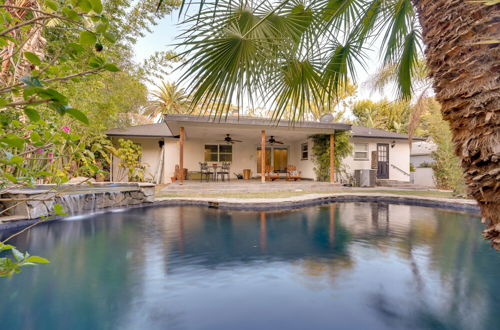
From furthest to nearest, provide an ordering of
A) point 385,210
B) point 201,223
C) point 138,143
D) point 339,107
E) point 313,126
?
point 339,107
point 138,143
point 313,126
point 385,210
point 201,223

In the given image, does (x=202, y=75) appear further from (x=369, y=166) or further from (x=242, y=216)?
(x=369, y=166)

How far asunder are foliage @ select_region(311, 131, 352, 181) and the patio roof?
31.8 inches

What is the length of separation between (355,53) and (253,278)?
12.8ft

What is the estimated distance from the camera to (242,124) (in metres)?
10.8

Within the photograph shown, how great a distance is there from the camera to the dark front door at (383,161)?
1490cm

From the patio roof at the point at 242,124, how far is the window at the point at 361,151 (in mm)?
2984

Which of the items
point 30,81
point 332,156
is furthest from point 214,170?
point 30,81

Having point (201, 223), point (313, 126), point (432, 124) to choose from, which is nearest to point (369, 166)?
point (432, 124)

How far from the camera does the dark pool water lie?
2.57 m

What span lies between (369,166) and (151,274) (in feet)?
47.5

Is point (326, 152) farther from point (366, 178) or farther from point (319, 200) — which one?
point (319, 200)

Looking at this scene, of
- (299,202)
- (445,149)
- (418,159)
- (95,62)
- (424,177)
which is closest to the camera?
(95,62)

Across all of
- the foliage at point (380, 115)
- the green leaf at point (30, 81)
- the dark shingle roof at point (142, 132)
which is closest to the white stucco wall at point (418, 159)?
the foliage at point (380, 115)

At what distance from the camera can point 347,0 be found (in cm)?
332
